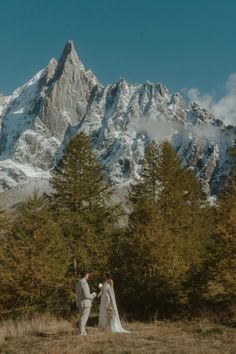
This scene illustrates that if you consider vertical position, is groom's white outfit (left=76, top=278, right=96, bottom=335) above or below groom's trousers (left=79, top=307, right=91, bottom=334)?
above

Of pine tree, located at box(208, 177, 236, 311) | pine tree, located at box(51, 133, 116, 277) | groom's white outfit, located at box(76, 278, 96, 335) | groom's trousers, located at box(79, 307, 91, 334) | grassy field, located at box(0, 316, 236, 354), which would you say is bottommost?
grassy field, located at box(0, 316, 236, 354)

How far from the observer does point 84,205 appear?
30.0m

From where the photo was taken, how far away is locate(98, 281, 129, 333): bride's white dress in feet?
59.0

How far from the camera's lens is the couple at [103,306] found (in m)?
17.1

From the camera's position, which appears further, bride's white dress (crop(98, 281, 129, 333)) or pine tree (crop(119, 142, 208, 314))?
pine tree (crop(119, 142, 208, 314))

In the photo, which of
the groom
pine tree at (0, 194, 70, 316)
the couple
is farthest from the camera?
pine tree at (0, 194, 70, 316)

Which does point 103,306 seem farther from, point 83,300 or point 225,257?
point 225,257

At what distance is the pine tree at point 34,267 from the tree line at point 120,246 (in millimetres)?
53

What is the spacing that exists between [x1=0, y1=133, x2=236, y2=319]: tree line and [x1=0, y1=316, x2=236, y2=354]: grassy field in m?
4.52

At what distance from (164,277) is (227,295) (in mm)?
3500

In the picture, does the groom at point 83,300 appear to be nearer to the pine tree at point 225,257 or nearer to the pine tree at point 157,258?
the pine tree at point 225,257

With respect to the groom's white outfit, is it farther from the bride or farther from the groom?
the bride

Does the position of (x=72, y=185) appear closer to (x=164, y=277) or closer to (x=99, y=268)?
(x=99, y=268)

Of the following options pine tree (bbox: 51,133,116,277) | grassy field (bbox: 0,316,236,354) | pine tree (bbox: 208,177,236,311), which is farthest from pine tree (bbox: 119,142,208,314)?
grassy field (bbox: 0,316,236,354)
